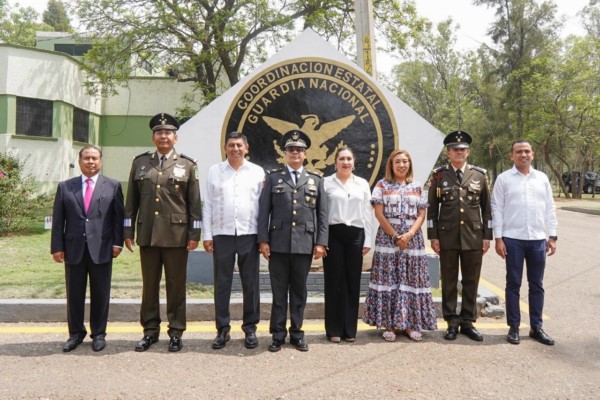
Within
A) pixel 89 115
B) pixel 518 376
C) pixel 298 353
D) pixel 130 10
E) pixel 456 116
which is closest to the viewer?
pixel 518 376

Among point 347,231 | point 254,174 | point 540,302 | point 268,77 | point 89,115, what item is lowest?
point 540,302

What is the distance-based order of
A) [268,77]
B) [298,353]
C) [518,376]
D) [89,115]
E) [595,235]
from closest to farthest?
[518,376]
[298,353]
[268,77]
[595,235]
[89,115]

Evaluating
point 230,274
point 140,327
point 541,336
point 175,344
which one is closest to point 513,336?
point 541,336

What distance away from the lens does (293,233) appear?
151 inches

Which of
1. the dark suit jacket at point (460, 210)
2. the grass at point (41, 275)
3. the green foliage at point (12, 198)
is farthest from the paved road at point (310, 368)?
the green foliage at point (12, 198)

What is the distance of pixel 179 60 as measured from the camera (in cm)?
1634

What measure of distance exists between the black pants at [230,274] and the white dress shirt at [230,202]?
79mm

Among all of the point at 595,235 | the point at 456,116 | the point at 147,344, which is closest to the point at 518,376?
the point at 147,344

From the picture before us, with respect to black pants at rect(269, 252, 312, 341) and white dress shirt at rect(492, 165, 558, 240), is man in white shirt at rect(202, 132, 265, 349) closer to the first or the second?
black pants at rect(269, 252, 312, 341)

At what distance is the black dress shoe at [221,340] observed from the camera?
12.6ft

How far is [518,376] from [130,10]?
1525 centimetres

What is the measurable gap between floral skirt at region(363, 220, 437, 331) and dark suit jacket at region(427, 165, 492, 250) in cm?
24

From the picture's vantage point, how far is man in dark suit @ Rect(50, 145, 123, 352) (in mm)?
3834

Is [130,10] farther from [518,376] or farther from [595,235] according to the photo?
[518,376]
